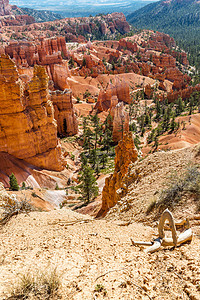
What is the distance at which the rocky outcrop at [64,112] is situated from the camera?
38250 mm

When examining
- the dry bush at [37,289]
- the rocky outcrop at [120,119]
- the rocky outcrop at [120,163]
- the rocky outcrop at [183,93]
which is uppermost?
the dry bush at [37,289]

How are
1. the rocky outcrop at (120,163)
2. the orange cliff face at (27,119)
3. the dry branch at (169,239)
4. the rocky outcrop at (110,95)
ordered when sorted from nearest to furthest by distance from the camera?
the dry branch at (169,239) < the rocky outcrop at (120,163) < the orange cliff face at (27,119) < the rocky outcrop at (110,95)

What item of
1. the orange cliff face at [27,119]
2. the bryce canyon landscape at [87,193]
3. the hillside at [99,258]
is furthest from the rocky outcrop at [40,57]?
the hillside at [99,258]

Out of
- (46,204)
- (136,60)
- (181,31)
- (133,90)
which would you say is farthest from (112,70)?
(181,31)

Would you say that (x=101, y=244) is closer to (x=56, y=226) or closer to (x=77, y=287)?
(x=77, y=287)

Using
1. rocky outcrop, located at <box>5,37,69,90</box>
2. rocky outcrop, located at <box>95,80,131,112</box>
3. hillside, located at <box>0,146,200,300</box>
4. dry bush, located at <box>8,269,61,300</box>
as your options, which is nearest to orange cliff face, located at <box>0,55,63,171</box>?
hillside, located at <box>0,146,200,300</box>

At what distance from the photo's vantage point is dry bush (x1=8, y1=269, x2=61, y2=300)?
4.10 meters

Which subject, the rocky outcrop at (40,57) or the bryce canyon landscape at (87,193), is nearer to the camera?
the bryce canyon landscape at (87,193)

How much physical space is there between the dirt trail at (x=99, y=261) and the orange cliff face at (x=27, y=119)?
17733mm

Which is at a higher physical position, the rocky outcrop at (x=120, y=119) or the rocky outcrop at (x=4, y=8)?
the rocky outcrop at (x=4, y=8)

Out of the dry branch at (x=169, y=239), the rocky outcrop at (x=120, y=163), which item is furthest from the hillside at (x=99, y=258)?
the rocky outcrop at (x=120, y=163)

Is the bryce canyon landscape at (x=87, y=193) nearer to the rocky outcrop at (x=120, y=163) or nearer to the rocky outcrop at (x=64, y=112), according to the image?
Answer: the rocky outcrop at (x=120, y=163)

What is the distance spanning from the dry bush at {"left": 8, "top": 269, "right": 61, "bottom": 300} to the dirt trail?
0.69 ft

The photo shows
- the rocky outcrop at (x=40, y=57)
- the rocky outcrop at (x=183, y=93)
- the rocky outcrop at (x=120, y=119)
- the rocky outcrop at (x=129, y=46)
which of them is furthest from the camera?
the rocky outcrop at (x=129, y=46)
